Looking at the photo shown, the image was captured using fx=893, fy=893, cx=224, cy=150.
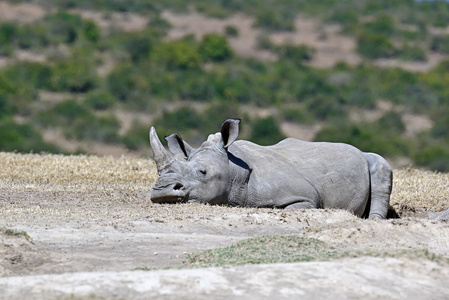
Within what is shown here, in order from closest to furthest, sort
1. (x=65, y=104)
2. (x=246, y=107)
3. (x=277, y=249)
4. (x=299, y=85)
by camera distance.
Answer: (x=277, y=249)
(x=65, y=104)
(x=246, y=107)
(x=299, y=85)

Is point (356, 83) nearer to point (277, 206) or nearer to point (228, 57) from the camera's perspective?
point (228, 57)

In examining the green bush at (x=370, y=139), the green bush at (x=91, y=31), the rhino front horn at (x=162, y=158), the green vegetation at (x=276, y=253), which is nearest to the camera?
the green vegetation at (x=276, y=253)

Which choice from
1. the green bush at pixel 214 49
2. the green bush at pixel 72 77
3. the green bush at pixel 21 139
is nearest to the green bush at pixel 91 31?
the green bush at pixel 214 49

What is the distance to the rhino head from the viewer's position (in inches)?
395

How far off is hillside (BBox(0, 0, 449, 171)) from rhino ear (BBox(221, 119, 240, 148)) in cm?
1167

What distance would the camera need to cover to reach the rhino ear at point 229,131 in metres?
10.5

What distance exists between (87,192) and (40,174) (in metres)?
1.73

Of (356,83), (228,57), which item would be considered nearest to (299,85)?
(356,83)

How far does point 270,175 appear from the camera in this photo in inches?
419

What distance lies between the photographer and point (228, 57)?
162 feet

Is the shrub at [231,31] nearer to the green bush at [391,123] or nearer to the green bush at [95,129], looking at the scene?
the green bush at [391,123]

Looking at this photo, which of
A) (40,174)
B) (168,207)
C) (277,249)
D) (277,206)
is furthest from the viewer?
(40,174)

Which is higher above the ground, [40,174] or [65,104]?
[40,174]

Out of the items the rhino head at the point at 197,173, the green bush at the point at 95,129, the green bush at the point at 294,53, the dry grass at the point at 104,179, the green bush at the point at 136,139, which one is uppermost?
the rhino head at the point at 197,173
